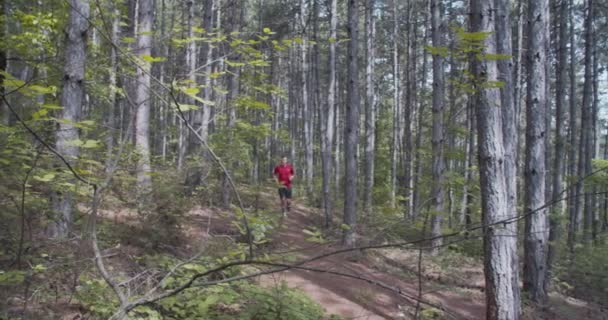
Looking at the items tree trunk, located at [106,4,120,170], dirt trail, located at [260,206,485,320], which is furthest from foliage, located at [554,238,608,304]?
tree trunk, located at [106,4,120,170]

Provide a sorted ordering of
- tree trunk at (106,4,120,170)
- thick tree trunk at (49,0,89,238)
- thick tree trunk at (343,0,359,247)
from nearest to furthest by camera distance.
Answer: tree trunk at (106,4,120,170) → thick tree trunk at (49,0,89,238) → thick tree trunk at (343,0,359,247)

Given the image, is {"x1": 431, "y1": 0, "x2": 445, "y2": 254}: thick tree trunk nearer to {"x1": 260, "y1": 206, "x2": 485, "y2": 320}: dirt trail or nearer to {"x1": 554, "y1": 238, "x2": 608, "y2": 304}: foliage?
{"x1": 260, "y1": 206, "x2": 485, "y2": 320}: dirt trail

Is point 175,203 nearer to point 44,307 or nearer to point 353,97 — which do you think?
point 44,307

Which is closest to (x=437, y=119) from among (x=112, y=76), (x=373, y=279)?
(x=373, y=279)

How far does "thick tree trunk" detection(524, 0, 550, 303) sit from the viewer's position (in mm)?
7520

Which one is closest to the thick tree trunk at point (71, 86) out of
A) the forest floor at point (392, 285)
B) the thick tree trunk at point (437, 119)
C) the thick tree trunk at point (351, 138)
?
the forest floor at point (392, 285)

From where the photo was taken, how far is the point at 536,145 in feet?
24.7

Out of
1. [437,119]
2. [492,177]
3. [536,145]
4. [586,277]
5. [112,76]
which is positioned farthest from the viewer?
[586,277]

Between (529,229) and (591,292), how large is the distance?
5.20 metres

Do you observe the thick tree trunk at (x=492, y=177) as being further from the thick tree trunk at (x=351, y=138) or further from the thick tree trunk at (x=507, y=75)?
the thick tree trunk at (x=351, y=138)

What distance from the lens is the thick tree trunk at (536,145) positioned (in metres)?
7.52

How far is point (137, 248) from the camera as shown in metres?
5.70

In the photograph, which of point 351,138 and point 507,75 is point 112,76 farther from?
point 507,75

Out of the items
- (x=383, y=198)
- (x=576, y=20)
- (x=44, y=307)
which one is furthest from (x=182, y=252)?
(x=576, y=20)
